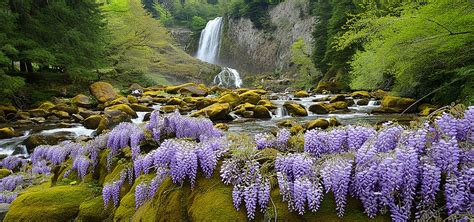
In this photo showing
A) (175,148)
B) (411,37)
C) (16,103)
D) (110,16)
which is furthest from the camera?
(110,16)

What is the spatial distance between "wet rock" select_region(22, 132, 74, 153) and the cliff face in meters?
39.6

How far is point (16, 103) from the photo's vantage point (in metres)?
18.8

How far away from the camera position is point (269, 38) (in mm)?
57969

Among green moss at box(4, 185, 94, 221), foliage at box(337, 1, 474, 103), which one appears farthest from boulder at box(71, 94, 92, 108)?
green moss at box(4, 185, 94, 221)

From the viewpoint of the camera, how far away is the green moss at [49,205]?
4586 mm

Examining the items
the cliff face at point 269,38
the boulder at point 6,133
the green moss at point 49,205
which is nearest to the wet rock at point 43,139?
the boulder at point 6,133

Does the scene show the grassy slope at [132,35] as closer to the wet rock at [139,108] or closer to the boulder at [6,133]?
the wet rock at [139,108]

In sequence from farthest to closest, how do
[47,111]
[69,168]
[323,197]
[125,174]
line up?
1. [47,111]
2. [69,168]
3. [125,174]
4. [323,197]

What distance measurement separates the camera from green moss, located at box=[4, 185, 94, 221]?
15.0ft

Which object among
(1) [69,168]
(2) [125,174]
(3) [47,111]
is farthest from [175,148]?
(3) [47,111]

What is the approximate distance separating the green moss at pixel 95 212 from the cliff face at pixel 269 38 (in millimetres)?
46129

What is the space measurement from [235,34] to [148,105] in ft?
142

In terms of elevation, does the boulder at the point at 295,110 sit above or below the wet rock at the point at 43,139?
above

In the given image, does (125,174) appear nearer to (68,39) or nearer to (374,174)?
(374,174)
